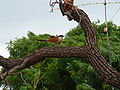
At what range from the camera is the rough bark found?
13.2 ft

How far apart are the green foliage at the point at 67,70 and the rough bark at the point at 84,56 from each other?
4.39 meters

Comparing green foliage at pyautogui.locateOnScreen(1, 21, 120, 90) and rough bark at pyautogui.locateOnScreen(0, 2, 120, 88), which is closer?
rough bark at pyautogui.locateOnScreen(0, 2, 120, 88)

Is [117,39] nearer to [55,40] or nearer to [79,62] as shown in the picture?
[79,62]

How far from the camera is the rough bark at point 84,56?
403cm

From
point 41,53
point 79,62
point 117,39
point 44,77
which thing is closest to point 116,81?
point 41,53

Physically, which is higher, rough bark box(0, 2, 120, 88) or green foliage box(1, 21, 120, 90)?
green foliage box(1, 21, 120, 90)

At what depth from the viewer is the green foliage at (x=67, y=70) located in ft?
31.4

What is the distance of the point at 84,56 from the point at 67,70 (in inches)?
251

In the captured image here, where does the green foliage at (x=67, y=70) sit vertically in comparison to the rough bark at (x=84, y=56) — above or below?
above

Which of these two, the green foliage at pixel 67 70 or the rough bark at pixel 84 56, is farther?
the green foliage at pixel 67 70

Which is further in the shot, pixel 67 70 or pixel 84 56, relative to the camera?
pixel 67 70

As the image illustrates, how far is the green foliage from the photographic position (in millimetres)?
9570

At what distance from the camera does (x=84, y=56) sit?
4.16m

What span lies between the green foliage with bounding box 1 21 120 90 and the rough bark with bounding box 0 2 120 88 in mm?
4395
